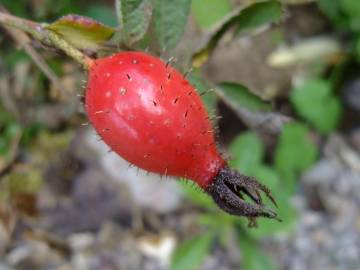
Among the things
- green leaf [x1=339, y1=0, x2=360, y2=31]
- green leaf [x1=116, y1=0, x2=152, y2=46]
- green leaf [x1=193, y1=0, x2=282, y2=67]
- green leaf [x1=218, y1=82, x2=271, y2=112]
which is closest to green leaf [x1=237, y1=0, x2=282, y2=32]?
green leaf [x1=193, y1=0, x2=282, y2=67]

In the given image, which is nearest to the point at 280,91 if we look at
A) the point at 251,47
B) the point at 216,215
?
the point at 251,47

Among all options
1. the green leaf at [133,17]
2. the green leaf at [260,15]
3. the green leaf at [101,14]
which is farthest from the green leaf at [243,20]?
the green leaf at [101,14]

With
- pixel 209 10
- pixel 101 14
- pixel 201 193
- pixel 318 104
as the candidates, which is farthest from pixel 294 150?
pixel 101 14

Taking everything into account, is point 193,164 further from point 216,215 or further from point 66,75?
point 66,75

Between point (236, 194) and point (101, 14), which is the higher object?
point (101, 14)

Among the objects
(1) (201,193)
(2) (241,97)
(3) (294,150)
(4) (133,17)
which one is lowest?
(4) (133,17)

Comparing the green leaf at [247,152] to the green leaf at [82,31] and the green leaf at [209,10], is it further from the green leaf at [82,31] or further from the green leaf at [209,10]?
the green leaf at [82,31]

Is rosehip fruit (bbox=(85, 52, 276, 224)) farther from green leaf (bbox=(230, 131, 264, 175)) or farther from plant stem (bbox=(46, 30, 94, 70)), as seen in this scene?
green leaf (bbox=(230, 131, 264, 175))

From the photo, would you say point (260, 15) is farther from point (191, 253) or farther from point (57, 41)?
point (191, 253)
